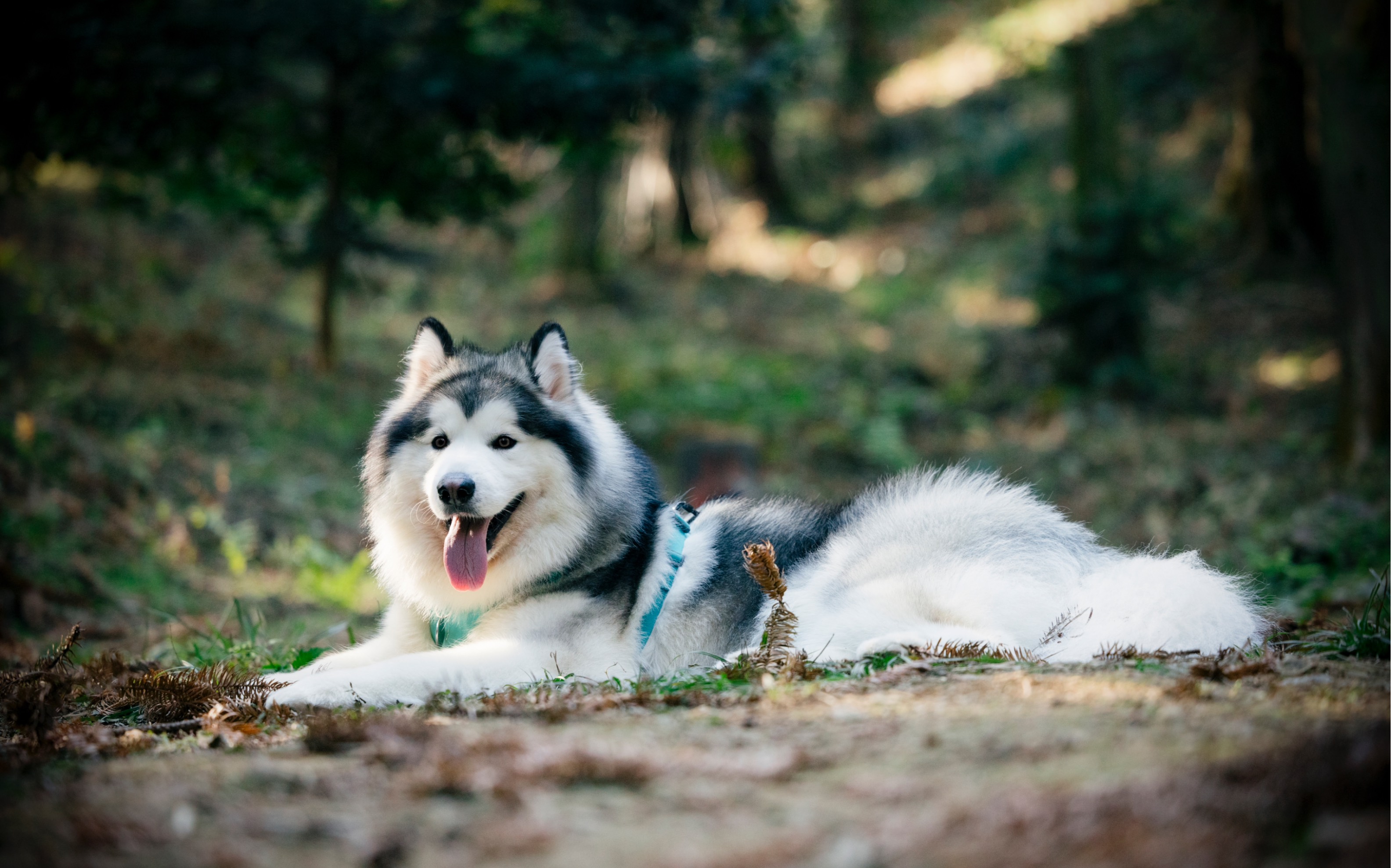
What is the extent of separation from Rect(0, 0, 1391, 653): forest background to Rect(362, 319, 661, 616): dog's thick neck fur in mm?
1596

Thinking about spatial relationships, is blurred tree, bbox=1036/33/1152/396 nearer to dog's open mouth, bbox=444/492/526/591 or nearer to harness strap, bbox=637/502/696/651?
harness strap, bbox=637/502/696/651

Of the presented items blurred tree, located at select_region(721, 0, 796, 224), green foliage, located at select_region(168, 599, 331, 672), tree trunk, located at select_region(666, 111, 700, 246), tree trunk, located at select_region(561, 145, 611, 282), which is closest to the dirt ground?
green foliage, located at select_region(168, 599, 331, 672)

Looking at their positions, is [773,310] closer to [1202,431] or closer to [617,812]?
[1202,431]

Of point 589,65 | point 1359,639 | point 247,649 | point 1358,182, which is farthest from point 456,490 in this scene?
point 1358,182

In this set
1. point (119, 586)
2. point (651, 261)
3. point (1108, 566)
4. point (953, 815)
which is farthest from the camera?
point (651, 261)

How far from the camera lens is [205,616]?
20.8 ft

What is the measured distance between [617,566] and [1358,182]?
25.5 ft

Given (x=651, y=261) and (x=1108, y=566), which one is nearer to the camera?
(x=1108, y=566)

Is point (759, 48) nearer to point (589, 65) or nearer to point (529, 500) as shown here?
point (589, 65)

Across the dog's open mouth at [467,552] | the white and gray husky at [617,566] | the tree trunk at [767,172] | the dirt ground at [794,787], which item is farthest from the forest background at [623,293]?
the dirt ground at [794,787]

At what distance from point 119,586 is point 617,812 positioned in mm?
6036

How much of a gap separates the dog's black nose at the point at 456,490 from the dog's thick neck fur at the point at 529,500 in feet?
1.12

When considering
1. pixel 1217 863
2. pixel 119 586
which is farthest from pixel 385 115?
pixel 1217 863

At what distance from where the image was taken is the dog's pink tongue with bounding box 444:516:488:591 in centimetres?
411
